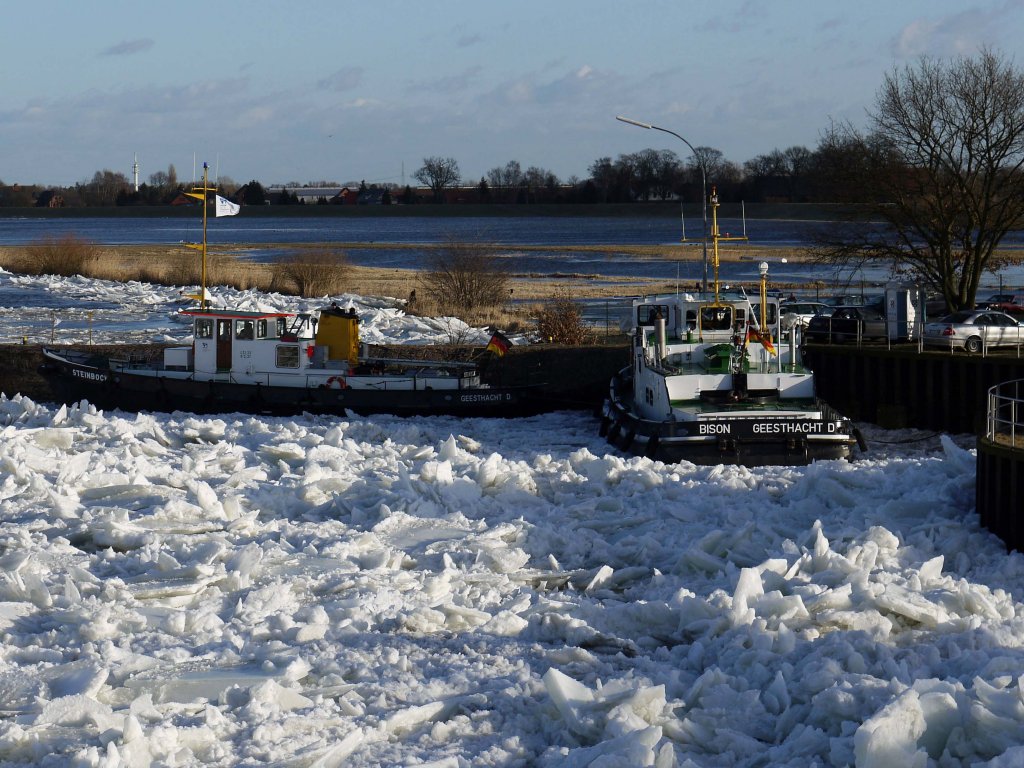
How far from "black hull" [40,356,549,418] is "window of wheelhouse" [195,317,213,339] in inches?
40.9

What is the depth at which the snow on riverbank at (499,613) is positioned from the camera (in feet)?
36.3

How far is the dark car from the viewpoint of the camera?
32562 millimetres

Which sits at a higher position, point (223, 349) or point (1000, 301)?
point (1000, 301)

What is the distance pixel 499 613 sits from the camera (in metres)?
14.3

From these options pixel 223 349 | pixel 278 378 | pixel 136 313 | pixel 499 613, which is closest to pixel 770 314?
pixel 278 378

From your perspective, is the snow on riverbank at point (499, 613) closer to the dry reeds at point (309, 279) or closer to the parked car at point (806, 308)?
the parked car at point (806, 308)

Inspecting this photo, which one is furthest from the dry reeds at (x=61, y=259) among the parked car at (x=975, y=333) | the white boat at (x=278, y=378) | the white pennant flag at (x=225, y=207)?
the parked car at (x=975, y=333)

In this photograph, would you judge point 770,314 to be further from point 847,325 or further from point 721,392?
point 847,325

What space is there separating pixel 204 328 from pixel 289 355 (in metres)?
2.02

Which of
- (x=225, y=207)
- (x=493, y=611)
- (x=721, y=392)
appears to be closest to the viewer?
(x=493, y=611)

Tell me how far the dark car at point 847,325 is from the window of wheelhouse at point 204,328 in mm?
14191

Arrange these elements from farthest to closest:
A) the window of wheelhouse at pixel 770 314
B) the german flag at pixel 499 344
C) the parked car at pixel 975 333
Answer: the german flag at pixel 499 344, the parked car at pixel 975 333, the window of wheelhouse at pixel 770 314

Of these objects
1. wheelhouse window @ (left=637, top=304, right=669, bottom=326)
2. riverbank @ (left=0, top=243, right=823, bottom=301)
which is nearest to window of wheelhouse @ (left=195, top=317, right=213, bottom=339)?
wheelhouse window @ (left=637, top=304, right=669, bottom=326)

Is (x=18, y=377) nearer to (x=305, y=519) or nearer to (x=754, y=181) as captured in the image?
(x=305, y=519)
